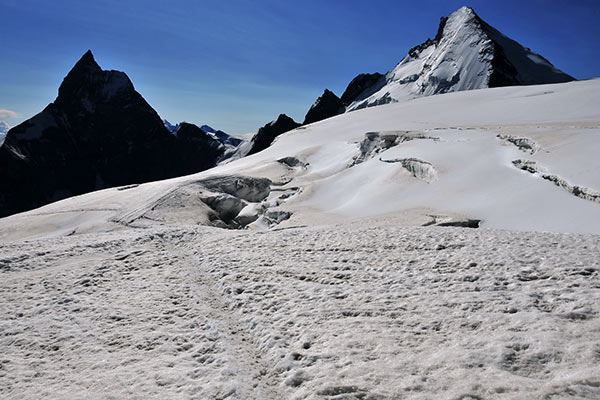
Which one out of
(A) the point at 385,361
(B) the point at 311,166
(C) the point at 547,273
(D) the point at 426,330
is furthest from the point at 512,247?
(B) the point at 311,166

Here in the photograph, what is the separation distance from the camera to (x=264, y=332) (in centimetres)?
537

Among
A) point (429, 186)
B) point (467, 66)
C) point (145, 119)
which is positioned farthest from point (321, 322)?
point (145, 119)

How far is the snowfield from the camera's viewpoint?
13.4 ft

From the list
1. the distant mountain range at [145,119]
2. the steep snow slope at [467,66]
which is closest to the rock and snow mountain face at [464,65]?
the steep snow slope at [467,66]

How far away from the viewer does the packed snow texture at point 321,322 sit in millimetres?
3992

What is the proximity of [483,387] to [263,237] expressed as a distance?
25.9 ft

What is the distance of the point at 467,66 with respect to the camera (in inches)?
3260

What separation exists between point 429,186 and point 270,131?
97963 mm

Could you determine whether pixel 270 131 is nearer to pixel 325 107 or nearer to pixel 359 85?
pixel 325 107

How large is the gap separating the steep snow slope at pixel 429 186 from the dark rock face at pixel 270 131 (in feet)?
260

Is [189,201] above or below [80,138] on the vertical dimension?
below

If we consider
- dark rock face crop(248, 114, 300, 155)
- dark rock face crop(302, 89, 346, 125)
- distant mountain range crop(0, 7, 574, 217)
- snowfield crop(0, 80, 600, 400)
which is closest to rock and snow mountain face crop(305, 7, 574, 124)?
distant mountain range crop(0, 7, 574, 217)

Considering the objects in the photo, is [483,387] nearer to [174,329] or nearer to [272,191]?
[174,329]

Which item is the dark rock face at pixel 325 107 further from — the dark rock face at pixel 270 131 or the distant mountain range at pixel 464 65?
the distant mountain range at pixel 464 65
